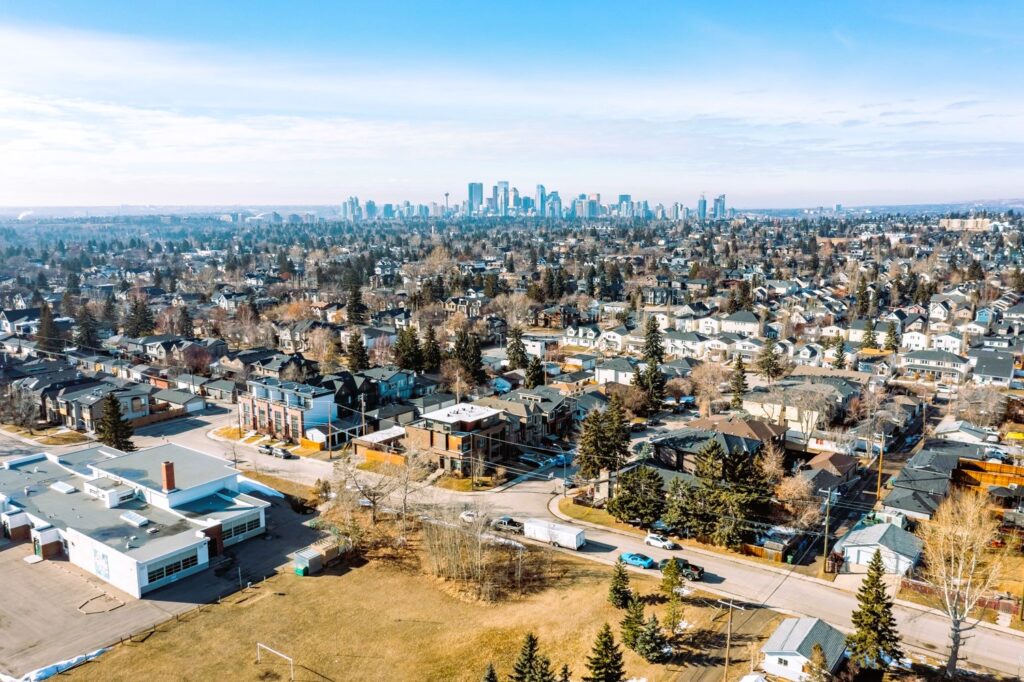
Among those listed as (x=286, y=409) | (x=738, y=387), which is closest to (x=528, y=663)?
(x=286, y=409)

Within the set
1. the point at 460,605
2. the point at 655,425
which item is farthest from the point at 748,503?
the point at 655,425

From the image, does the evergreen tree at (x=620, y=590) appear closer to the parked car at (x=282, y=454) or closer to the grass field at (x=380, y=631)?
the grass field at (x=380, y=631)

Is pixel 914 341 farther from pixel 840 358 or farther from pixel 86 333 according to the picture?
pixel 86 333

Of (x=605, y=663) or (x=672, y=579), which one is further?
(x=672, y=579)

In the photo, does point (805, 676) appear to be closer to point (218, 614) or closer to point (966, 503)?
point (966, 503)

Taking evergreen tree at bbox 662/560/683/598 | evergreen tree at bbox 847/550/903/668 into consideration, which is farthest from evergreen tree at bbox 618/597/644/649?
evergreen tree at bbox 847/550/903/668

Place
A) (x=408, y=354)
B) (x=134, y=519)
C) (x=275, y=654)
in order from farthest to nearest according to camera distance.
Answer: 1. (x=408, y=354)
2. (x=134, y=519)
3. (x=275, y=654)

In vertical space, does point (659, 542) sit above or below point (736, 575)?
above
